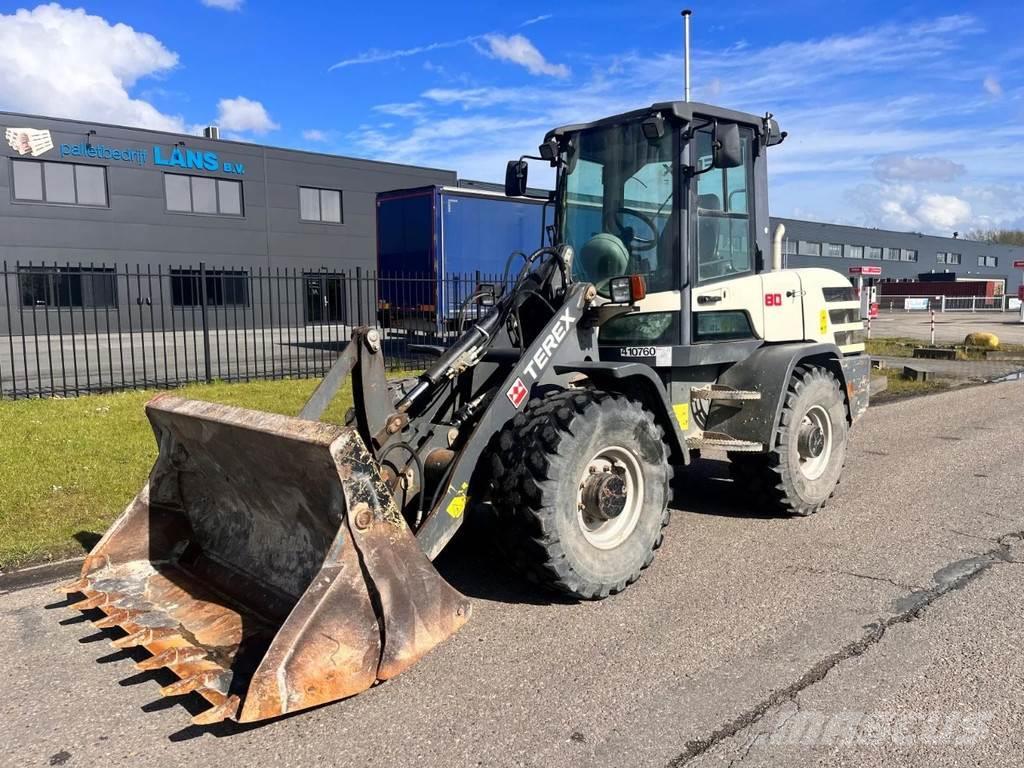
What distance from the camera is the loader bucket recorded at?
310cm

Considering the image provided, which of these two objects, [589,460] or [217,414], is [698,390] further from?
[217,414]

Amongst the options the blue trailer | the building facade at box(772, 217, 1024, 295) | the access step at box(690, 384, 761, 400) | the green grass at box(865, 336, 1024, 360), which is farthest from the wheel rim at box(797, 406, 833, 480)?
the building facade at box(772, 217, 1024, 295)

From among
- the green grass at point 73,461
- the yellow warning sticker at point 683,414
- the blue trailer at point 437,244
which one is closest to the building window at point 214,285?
the green grass at point 73,461

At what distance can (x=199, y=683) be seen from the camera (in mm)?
3143

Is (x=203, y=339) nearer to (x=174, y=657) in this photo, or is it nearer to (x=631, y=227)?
(x=631, y=227)

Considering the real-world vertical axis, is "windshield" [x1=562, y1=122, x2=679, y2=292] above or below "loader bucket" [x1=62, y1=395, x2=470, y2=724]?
above

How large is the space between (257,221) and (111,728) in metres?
30.2

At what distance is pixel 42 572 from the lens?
4926 mm

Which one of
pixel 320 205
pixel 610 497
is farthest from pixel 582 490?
pixel 320 205

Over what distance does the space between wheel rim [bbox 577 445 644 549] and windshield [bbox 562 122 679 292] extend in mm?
1505

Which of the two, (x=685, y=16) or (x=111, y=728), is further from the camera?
(x=685, y=16)

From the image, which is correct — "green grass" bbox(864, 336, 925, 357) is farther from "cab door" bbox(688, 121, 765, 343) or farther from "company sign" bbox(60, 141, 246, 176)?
"company sign" bbox(60, 141, 246, 176)

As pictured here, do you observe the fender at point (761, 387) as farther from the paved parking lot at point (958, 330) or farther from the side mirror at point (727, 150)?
the paved parking lot at point (958, 330)

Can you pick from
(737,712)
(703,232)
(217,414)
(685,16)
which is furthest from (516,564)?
(685,16)
